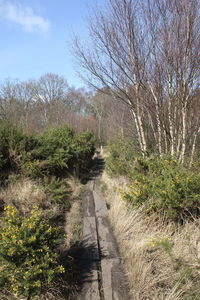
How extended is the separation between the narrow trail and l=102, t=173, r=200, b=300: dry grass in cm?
14

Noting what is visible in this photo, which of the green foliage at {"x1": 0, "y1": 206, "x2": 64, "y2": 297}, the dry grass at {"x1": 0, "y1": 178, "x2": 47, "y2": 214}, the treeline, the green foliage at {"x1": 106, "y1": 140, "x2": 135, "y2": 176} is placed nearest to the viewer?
the green foliage at {"x1": 0, "y1": 206, "x2": 64, "y2": 297}

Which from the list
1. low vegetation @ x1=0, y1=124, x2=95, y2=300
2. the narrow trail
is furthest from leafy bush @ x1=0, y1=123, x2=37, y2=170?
the narrow trail

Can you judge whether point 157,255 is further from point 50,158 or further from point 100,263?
point 50,158

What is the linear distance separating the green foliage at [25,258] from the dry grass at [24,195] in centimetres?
156

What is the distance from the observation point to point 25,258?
6.36ft

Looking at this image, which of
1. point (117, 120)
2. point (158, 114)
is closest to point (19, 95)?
point (117, 120)

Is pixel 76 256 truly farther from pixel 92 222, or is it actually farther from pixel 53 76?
pixel 53 76

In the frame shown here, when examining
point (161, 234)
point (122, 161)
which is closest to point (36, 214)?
point (161, 234)

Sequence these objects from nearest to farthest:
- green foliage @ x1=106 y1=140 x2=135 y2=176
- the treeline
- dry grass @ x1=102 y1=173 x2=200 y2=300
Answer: dry grass @ x1=102 y1=173 x2=200 y2=300
green foliage @ x1=106 y1=140 x2=135 y2=176
the treeline

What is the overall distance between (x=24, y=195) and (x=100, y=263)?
224 centimetres

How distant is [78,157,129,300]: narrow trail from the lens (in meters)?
2.17

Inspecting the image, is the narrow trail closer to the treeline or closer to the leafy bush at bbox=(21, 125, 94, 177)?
the leafy bush at bbox=(21, 125, 94, 177)

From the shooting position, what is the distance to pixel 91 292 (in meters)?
2.17

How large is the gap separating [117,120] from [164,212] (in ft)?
24.1
